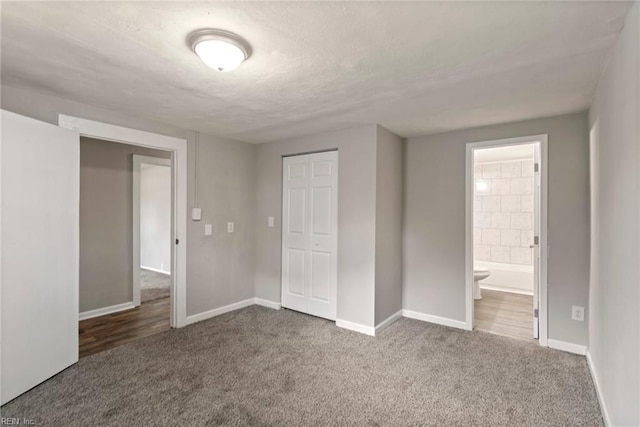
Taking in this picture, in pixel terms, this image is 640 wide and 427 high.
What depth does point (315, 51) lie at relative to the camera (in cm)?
188

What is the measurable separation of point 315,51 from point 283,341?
2.62 m

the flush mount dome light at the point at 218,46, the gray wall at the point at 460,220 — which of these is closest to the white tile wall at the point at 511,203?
the gray wall at the point at 460,220

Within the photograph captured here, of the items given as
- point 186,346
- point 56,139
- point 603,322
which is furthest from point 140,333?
point 603,322

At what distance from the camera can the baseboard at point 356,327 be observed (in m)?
3.43

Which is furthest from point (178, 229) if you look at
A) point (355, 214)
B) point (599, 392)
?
point (599, 392)

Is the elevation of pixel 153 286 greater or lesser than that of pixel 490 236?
lesser

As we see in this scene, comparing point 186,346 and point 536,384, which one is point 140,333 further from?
point 536,384

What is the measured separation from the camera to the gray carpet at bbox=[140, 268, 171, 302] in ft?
16.1

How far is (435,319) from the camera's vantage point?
3.79 meters

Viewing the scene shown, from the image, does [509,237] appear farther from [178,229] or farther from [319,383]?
[178,229]

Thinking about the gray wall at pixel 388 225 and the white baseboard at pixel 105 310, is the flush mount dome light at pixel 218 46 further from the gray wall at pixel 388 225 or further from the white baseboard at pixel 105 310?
the white baseboard at pixel 105 310

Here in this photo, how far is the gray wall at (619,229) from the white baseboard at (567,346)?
1.86 feet

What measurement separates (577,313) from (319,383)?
2456 millimetres

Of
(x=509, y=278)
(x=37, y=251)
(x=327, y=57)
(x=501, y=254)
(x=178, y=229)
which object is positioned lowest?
(x=509, y=278)
